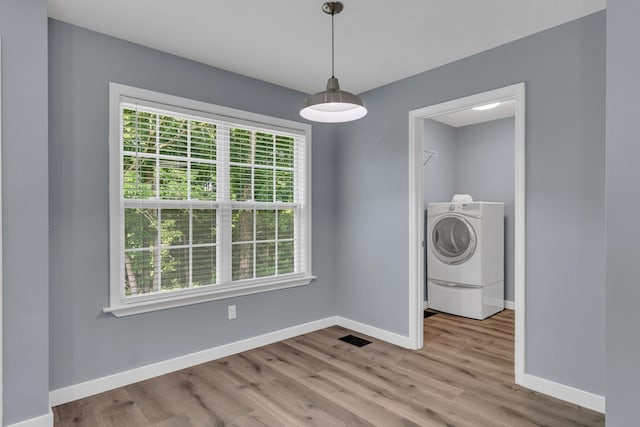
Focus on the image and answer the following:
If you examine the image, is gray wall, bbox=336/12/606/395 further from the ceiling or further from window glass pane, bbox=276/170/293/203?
window glass pane, bbox=276/170/293/203

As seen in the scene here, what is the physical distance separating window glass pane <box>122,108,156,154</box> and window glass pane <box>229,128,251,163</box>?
0.67 m

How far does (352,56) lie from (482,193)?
322 centimetres

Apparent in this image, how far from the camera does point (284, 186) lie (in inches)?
145

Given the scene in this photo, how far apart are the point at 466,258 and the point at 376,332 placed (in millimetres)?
1566

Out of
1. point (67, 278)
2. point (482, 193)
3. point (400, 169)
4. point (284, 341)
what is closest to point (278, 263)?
point (284, 341)

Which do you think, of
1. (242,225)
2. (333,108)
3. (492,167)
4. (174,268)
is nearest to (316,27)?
(333,108)

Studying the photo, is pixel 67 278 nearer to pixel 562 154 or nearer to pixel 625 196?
pixel 625 196

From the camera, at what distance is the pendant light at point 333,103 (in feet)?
6.66

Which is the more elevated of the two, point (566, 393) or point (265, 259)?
point (265, 259)

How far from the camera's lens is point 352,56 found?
295 cm

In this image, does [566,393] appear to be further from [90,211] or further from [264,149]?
[90,211]

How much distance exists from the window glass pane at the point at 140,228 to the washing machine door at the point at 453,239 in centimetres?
340

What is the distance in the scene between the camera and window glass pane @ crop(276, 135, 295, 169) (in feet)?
11.9

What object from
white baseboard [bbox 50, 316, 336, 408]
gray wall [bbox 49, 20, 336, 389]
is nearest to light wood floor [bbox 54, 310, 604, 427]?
white baseboard [bbox 50, 316, 336, 408]
